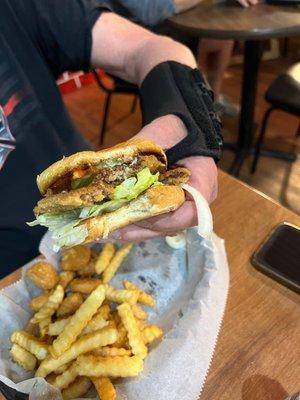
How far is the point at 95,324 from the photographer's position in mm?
911

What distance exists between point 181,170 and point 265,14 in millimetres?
1577

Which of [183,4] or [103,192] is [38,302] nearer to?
[103,192]

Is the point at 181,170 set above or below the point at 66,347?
above

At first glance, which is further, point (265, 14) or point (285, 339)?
point (265, 14)

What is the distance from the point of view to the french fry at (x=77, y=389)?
0.84 metres

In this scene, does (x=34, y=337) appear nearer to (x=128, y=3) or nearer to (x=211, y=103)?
(x=211, y=103)

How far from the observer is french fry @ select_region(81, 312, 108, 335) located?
91 cm

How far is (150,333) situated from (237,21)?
1.71 metres

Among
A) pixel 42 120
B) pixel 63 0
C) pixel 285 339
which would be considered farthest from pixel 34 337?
pixel 63 0

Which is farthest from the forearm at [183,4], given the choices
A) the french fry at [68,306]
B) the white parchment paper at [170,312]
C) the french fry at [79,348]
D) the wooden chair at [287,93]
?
the french fry at [79,348]

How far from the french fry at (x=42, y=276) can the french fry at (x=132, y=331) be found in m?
0.21

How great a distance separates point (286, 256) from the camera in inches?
41.9

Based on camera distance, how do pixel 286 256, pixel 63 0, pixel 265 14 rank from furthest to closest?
pixel 265 14, pixel 63 0, pixel 286 256

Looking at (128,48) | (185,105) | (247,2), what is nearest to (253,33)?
(247,2)
